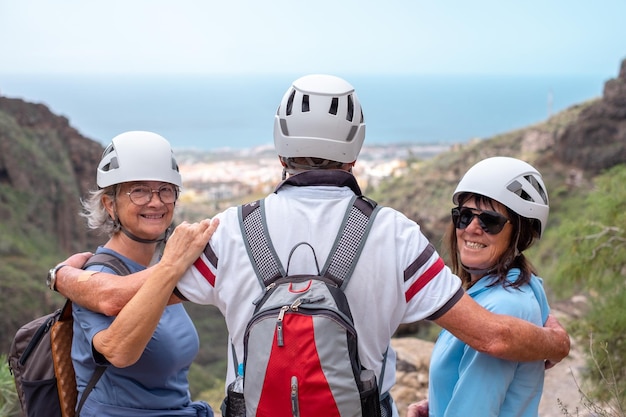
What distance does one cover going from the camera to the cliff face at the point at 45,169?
3353cm

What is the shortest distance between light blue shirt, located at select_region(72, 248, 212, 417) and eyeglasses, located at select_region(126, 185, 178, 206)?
0.49 meters

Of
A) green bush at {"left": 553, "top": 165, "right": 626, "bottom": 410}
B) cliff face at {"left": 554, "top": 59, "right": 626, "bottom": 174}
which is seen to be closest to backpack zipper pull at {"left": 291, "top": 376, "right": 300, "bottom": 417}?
green bush at {"left": 553, "top": 165, "right": 626, "bottom": 410}

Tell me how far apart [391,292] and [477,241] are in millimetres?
842

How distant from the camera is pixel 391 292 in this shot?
2406mm

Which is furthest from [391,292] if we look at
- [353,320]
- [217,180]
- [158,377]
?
[217,180]

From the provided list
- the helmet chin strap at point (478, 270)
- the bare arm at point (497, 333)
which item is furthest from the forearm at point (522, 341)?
the helmet chin strap at point (478, 270)

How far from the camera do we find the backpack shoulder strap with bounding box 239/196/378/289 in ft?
7.68

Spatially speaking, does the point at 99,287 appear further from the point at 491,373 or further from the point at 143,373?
the point at 491,373

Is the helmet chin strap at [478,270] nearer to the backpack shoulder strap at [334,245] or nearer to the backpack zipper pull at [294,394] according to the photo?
the backpack shoulder strap at [334,245]

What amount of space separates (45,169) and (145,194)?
34.1 meters

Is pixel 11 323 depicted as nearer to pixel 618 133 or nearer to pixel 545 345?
pixel 545 345

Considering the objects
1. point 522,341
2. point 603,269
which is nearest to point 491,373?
point 522,341

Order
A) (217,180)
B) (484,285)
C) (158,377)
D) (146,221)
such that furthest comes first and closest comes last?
1. (217,180)
2. (146,221)
3. (158,377)
4. (484,285)

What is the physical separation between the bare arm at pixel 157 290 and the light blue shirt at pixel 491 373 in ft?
3.76
